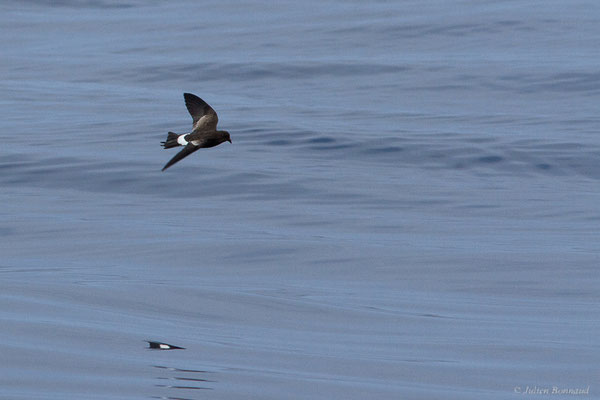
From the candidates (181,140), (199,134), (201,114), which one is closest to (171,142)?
(181,140)

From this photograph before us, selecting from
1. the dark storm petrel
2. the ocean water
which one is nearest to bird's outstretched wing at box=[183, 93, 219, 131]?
the dark storm petrel

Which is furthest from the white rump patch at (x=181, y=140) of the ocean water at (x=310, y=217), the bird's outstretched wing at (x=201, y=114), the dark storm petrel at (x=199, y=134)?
the ocean water at (x=310, y=217)

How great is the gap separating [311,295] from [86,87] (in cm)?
1987

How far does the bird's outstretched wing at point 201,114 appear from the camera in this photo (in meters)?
12.0

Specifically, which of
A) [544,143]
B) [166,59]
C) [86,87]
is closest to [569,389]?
[544,143]

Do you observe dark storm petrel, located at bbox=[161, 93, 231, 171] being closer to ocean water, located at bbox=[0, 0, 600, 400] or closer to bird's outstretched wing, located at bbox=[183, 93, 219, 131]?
bird's outstretched wing, located at bbox=[183, 93, 219, 131]

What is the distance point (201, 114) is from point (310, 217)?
5374 millimetres

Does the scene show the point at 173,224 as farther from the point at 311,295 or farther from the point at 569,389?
the point at 569,389

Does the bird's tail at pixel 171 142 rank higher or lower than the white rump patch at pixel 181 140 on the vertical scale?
higher

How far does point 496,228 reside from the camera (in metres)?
16.8

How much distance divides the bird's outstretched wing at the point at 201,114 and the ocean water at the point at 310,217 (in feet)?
5.69

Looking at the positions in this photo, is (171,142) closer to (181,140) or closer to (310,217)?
(181,140)

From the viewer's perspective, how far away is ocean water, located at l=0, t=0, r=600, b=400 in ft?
31.8

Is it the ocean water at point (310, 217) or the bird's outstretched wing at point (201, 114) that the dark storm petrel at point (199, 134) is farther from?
the ocean water at point (310, 217)
